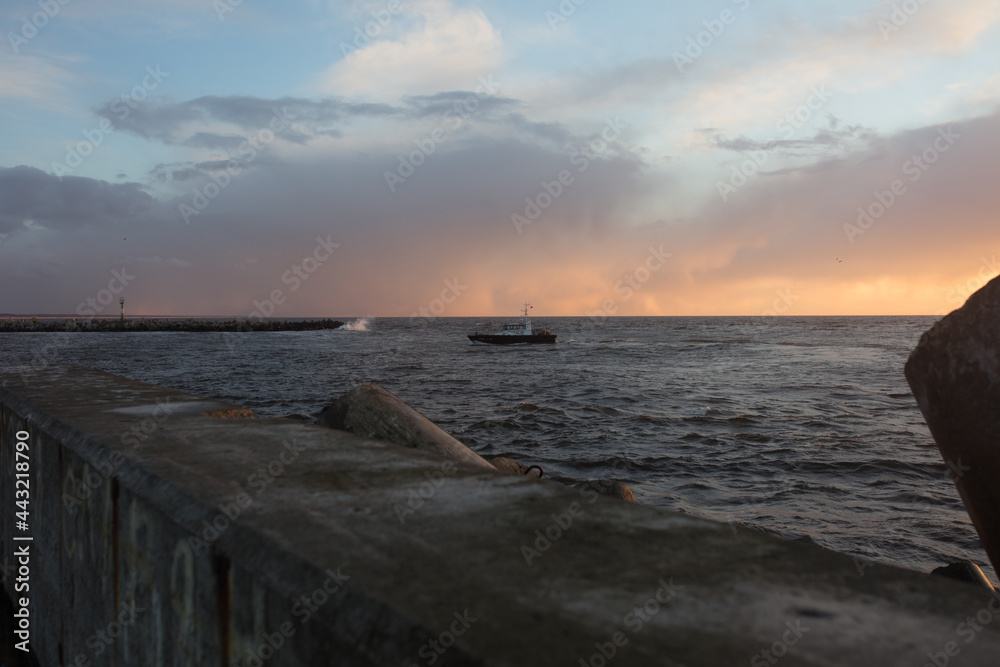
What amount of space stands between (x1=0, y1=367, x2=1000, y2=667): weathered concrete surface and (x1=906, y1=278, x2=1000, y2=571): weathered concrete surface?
3.94ft

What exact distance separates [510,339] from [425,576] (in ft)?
171

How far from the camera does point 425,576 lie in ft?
3.82

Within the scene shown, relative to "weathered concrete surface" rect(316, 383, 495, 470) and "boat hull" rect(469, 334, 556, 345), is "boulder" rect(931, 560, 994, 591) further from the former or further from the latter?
"boat hull" rect(469, 334, 556, 345)

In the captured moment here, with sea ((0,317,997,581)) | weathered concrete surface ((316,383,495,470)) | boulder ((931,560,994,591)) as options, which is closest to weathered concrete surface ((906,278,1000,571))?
sea ((0,317,997,581))

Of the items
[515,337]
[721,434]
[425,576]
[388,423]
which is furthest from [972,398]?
[515,337]

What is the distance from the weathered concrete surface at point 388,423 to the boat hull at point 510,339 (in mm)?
47393

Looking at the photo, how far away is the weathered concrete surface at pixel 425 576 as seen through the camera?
3.18 feet

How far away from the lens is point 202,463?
2.02 m

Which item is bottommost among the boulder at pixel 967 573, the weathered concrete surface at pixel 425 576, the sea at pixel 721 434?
the sea at pixel 721 434

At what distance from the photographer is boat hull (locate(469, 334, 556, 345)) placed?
5300 cm

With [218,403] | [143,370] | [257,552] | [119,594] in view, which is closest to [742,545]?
[257,552]

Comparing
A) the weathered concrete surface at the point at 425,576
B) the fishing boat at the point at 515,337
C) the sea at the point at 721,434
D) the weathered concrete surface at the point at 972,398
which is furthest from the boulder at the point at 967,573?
the fishing boat at the point at 515,337

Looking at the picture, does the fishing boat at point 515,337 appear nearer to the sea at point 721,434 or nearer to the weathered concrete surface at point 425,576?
the sea at point 721,434

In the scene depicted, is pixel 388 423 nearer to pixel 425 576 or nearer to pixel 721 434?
pixel 425 576
